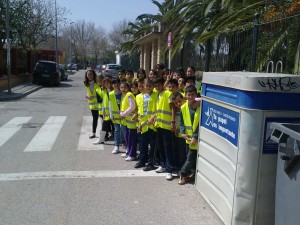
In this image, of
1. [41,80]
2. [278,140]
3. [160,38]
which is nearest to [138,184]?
[278,140]

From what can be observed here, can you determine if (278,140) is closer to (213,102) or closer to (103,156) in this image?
(213,102)

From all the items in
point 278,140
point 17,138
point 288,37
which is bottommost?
point 17,138

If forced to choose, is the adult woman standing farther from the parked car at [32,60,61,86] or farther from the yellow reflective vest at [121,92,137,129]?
the parked car at [32,60,61,86]

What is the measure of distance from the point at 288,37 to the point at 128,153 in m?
3.47

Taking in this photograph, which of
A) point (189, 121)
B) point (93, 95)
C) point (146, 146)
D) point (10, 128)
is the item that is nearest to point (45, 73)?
point (10, 128)

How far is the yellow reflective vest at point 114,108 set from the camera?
298 inches

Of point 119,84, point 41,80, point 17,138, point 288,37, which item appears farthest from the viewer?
point 41,80

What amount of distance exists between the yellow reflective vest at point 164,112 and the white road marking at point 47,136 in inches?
112

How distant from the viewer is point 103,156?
7219mm

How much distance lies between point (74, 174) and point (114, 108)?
201 centimetres

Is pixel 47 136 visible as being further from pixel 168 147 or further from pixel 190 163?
pixel 190 163

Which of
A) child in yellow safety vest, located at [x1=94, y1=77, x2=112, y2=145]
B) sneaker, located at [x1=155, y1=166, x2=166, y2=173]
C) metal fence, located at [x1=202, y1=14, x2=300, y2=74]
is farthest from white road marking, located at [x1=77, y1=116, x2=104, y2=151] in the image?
metal fence, located at [x1=202, y1=14, x2=300, y2=74]

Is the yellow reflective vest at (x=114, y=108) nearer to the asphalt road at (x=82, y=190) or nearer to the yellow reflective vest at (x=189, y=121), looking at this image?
the asphalt road at (x=82, y=190)

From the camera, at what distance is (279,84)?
3.51m
